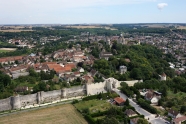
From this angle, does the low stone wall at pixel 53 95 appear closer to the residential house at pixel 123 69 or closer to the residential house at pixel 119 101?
the residential house at pixel 119 101

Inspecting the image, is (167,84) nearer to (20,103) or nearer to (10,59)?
(20,103)

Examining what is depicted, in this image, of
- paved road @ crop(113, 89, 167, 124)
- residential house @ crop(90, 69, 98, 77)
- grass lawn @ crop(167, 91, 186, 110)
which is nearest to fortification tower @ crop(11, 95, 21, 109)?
paved road @ crop(113, 89, 167, 124)

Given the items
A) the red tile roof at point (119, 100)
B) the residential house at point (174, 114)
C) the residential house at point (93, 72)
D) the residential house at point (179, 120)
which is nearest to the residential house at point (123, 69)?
the residential house at point (93, 72)

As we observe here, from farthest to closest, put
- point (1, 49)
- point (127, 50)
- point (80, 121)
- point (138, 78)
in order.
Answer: point (1, 49) → point (127, 50) → point (138, 78) → point (80, 121)

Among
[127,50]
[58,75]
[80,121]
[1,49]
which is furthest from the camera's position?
[1,49]

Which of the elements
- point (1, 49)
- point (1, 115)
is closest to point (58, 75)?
point (1, 115)

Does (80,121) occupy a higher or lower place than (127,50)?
lower

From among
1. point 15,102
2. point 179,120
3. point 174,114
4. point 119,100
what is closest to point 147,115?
point 174,114
